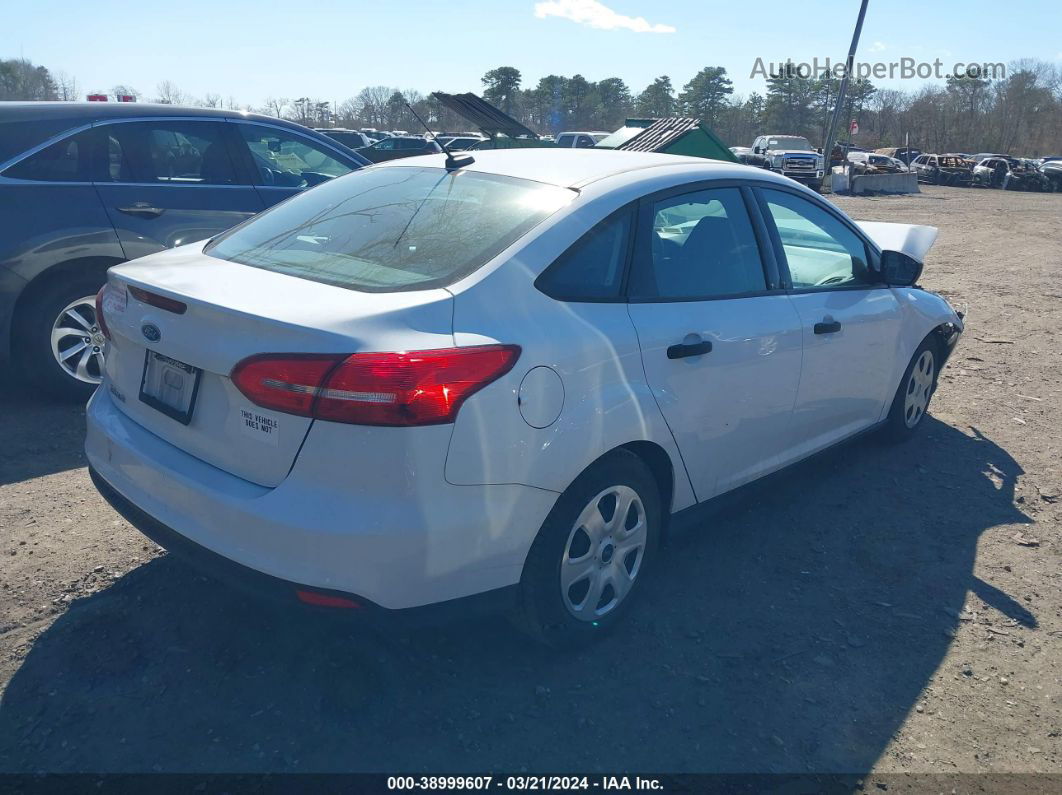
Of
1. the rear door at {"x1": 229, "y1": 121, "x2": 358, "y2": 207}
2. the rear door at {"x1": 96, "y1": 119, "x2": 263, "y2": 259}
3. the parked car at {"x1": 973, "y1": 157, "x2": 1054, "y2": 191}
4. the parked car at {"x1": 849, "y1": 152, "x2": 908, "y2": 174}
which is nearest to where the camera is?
the rear door at {"x1": 96, "y1": 119, "x2": 263, "y2": 259}

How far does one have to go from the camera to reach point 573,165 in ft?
11.5

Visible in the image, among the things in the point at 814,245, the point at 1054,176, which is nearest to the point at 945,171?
the point at 1054,176

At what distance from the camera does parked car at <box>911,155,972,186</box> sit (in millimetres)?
44000

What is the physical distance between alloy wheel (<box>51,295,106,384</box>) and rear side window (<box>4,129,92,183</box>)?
0.73 m

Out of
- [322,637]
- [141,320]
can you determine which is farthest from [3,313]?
[322,637]

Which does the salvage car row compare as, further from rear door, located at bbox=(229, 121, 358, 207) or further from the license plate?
rear door, located at bbox=(229, 121, 358, 207)

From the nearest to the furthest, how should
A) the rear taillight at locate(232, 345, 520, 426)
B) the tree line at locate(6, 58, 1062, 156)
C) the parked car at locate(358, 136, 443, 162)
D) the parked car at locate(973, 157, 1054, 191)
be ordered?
the rear taillight at locate(232, 345, 520, 426) < the parked car at locate(358, 136, 443, 162) < the parked car at locate(973, 157, 1054, 191) < the tree line at locate(6, 58, 1062, 156)

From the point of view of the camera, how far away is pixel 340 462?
2410 mm

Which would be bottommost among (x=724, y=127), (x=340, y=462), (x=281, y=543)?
(x=281, y=543)

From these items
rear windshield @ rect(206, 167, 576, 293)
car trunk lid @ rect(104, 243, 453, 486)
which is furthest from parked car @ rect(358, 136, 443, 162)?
car trunk lid @ rect(104, 243, 453, 486)

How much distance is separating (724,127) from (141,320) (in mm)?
77469

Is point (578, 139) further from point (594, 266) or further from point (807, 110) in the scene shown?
point (807, 110)

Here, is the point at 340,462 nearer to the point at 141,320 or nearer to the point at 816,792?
the point at 141,320

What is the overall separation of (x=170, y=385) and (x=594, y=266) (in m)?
1.49
